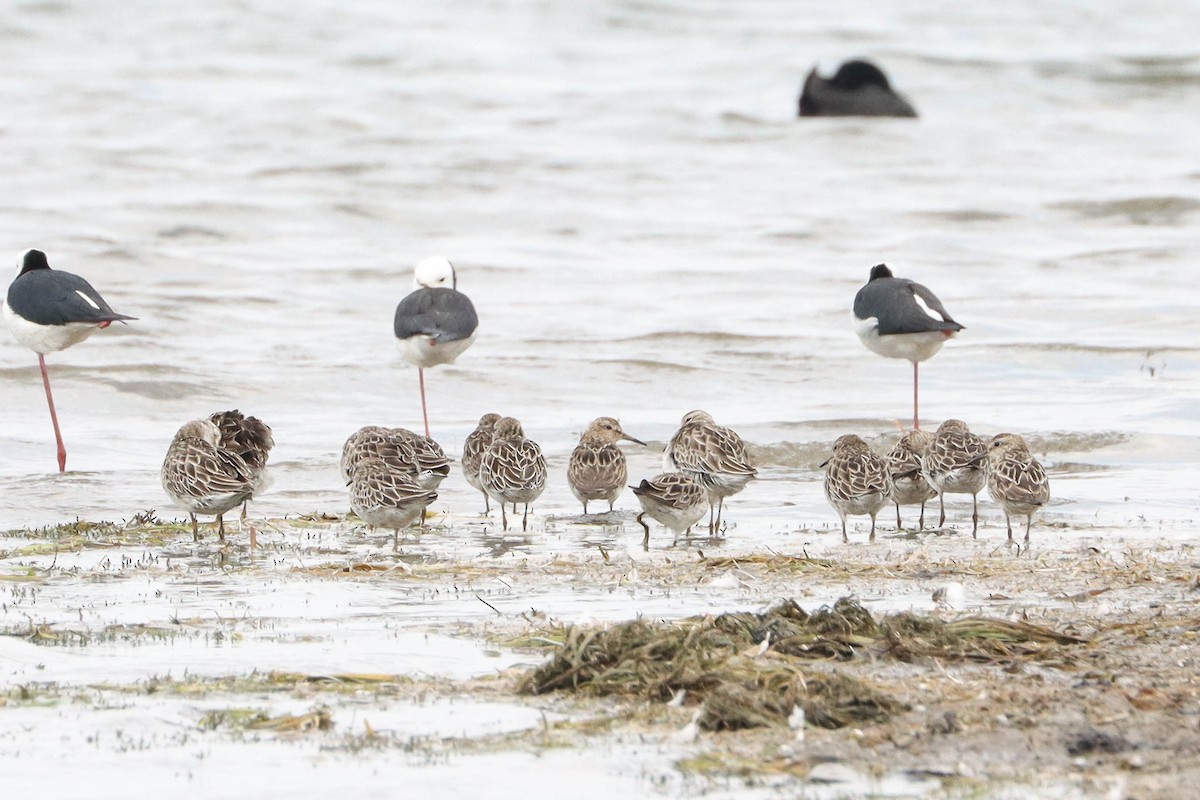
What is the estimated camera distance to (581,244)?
27828 mm

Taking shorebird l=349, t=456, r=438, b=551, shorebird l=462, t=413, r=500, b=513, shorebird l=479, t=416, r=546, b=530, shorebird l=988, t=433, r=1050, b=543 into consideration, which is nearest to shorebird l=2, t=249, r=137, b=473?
shorebird l=462, t=413, r=500, b=513

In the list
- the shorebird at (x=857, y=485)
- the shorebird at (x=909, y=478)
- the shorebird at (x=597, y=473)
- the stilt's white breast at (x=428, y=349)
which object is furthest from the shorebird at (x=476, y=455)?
the stilt's white breast at (x=428, y=349)

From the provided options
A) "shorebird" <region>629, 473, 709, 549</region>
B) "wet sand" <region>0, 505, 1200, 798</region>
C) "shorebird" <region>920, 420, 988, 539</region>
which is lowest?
"wet sand" <region>0, 505, 1200, 798</region>

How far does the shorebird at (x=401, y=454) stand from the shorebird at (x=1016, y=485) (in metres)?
3.37

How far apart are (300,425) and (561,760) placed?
10531 millimetres

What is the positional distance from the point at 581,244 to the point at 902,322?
12.0 metres

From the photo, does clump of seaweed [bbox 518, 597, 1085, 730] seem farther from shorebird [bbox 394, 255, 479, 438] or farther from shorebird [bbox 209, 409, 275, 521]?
shorebird [bbox 394, 255, 479, 438]

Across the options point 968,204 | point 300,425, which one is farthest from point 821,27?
point 300,425

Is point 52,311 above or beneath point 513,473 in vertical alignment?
above

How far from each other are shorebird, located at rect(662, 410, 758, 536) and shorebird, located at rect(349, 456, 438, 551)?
164cm

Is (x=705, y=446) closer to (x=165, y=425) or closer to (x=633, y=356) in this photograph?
(x=165, y=425)

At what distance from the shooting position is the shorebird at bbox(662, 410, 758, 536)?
454 inches

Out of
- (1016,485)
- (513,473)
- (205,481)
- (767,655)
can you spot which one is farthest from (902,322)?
(767,655)

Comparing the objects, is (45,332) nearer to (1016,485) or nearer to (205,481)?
(205,481)
